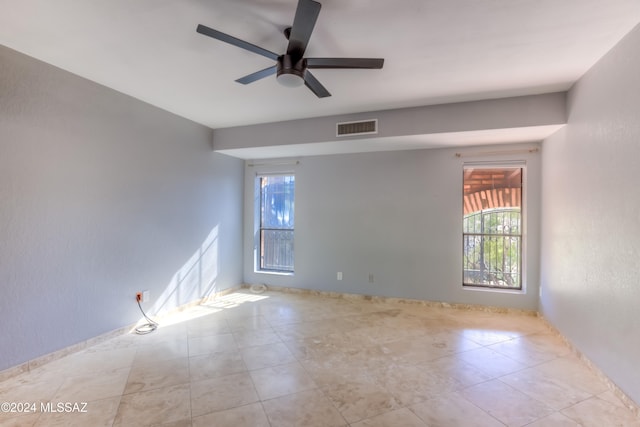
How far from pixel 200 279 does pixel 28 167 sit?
2315mm

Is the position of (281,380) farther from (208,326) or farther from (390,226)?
(390,226)

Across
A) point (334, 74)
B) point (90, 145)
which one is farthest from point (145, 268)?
point (334, 74)

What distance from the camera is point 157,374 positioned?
2348 millimetres

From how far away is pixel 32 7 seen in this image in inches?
70.0

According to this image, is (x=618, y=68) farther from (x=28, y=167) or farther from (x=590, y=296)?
(x=28, y=167)

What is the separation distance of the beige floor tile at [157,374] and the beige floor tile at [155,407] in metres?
0.07

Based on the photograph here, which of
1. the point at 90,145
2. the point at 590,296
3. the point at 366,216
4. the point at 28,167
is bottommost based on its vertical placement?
the point at 590,296

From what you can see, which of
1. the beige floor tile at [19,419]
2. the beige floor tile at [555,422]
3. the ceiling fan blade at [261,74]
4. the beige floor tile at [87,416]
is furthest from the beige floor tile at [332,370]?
the ceiling fan blade at [261,74]

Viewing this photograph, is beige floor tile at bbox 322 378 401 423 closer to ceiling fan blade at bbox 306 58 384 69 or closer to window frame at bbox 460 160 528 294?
ceiling fan blade at bbox 306 58 384 69

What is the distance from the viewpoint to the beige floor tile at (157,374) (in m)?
2.19

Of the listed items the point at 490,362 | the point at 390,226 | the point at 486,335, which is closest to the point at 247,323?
the point at 390,226

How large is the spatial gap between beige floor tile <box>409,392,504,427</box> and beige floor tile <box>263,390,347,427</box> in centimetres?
54

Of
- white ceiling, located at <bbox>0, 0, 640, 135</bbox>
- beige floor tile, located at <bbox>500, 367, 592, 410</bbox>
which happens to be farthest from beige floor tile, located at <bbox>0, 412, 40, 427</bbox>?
beige floor tile, located at <bbox>500, 367, 592, 410</bbox>

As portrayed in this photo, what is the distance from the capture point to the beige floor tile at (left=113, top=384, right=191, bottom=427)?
1.82 m
